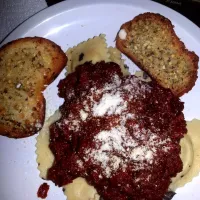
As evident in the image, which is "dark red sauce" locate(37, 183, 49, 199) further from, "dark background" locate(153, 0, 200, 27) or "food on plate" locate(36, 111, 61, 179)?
"dark background" locate(153, 0, 200, 27)

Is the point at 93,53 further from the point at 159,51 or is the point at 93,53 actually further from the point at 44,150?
the point at 44,150

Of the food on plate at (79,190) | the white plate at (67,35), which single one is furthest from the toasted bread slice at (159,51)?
the food on plate at (79,190)

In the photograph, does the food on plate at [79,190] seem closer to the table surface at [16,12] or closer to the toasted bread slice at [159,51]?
the toasted bread slice at [159,51]

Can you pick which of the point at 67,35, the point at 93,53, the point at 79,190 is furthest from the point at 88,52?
the point at 79,190

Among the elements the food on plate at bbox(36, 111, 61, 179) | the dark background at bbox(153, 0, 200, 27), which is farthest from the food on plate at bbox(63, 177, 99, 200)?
the dark background at bbox(153, 0, 200, 27)

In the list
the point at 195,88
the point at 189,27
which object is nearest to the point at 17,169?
the point at 195,88

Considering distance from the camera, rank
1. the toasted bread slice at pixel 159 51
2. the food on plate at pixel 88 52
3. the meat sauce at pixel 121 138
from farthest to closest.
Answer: the food on plate at pixel 88 52 → the toasted bread slice at pixel 159 51 → the meat sauce at pixel 121 138
